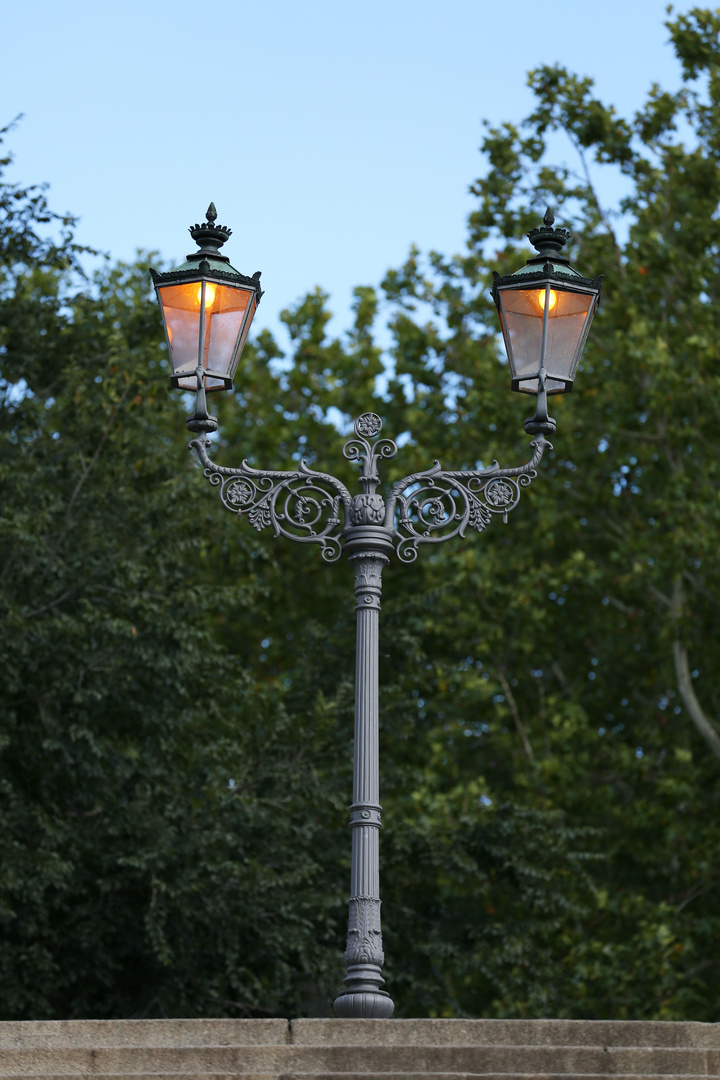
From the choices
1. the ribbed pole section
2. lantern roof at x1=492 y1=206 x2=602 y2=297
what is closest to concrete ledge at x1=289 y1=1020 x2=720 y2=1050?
the ribbed pole section

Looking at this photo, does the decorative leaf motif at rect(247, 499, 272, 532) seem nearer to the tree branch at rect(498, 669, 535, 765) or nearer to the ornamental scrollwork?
the ornamental scrollwork

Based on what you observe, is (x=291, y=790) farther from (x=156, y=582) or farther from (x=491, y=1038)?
(x=491, y=1038)

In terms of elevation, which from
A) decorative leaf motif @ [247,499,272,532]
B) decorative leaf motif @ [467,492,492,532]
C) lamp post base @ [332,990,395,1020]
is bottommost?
lamp post base @ [332,990,395,1020]

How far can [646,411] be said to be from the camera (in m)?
21.7

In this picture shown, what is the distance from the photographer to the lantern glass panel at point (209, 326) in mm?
8219

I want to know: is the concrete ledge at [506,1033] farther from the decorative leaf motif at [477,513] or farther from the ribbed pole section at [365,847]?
the decorative leaf motif at [477,513]

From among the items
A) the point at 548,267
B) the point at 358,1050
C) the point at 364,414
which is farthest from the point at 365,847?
the point at 548,267

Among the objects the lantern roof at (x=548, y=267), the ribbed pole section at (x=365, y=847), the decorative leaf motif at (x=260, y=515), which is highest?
the lantern roof at (x=548, y=267)

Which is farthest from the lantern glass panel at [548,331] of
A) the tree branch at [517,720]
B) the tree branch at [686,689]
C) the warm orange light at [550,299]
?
the tree branch at [517,720]

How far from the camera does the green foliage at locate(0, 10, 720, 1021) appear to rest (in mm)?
14984

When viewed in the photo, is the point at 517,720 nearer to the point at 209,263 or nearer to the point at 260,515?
the point at 260,515

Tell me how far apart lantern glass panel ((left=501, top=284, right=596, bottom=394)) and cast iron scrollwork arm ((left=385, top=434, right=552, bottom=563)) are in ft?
1.17

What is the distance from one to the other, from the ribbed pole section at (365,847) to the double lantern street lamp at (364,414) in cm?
1

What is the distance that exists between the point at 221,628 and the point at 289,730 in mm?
9056
